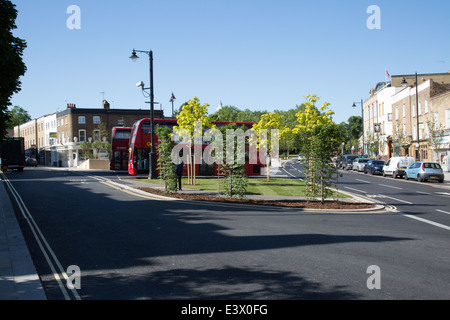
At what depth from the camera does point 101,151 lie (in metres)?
62.2

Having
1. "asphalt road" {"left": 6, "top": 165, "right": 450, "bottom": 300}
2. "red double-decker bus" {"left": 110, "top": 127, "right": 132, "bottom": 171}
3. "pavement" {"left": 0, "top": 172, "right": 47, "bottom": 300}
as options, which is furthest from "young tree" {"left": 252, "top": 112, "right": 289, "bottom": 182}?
"pavement" {"left": 0, "top": 172, "right": 47, "bottom": 300}

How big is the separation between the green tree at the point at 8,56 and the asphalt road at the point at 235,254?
3.70m

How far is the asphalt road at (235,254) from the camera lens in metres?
5.49

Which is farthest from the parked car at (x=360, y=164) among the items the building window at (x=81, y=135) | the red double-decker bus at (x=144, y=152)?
the building window at (x=81, y=135)

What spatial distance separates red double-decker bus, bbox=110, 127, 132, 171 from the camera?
3762 centimetres

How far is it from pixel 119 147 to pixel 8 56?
28579 millimetres

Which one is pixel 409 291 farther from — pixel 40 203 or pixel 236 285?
pixel 40 203

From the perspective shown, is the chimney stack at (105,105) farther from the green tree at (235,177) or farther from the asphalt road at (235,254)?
the asphalt road at (235,254)

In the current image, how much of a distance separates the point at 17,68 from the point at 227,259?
7719 mm

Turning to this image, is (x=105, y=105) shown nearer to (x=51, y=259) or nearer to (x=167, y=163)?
(x=167, y=163)

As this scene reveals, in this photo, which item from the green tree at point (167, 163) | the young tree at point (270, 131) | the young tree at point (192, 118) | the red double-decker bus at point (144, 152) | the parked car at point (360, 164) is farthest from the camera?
the parked car at point (360, 164)

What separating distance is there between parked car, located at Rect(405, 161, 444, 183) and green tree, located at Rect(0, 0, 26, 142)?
2780 centimetres

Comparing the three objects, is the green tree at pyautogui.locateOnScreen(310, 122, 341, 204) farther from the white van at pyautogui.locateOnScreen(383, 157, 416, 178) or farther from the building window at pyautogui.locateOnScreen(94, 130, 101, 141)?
the building window at pyautogui.locateOnScreen(94, 130, 101, 141)
